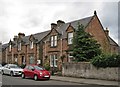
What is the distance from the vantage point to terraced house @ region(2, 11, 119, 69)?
110 feet

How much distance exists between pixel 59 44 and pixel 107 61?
46.9 feet

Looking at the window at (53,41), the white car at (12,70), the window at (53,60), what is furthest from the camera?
the window at (53,41)

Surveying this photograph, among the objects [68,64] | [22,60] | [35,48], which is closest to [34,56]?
[35,48]

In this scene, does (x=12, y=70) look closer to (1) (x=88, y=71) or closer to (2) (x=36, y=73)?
(2) (x=36, y=73)

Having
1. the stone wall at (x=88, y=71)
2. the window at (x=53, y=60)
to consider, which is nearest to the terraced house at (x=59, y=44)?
the window at (x=53, y=60)

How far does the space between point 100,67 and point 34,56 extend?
20.7 m

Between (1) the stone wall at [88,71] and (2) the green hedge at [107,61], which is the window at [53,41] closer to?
(1) the stone wall at [88,71]

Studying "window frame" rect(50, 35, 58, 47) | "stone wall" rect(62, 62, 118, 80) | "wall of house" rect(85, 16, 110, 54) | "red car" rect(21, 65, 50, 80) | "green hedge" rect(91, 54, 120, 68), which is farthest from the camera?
"window frame" rect(50, 35, 58, 47)

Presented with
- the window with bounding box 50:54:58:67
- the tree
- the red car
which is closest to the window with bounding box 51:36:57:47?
the window with bounding box 50:54:58:67

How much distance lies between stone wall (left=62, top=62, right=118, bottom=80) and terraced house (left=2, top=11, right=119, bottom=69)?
547cm

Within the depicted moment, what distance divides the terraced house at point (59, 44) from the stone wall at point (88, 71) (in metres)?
5.47

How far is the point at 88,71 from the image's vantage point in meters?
24.0

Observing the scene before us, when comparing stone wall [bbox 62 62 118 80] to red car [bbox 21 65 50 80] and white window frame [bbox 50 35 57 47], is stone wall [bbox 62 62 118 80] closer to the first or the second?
red car [bbox 21 65 50 80]

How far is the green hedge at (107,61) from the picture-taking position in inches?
835
